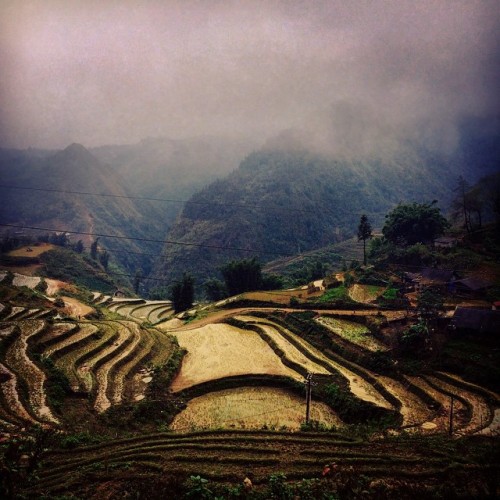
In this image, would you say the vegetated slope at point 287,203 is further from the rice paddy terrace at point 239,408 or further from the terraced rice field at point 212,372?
the rice paddy terrace at point 239,408

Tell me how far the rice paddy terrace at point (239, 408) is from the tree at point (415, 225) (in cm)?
2551

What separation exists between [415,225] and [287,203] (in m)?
86.9

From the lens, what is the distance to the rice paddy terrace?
13.4 meters

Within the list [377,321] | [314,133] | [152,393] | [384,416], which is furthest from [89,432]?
[314,133]

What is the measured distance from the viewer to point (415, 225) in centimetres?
5581

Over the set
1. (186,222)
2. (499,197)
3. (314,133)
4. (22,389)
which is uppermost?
(314,133)

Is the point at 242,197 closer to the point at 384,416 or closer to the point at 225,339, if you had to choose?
the point at 225,339

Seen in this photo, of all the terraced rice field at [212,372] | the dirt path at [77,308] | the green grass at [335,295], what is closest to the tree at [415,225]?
the green grass at [335,295]

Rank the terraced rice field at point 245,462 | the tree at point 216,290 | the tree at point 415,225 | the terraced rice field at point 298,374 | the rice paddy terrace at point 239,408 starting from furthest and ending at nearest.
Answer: the tree at point 216,290 → the tree at point 415,225 → the terraced rice field at point 298,374 → the rice paddy terrace at point 239,408 → the terraced rice field at point 245,462

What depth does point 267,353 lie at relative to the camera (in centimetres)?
3177

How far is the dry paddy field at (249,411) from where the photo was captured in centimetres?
2091

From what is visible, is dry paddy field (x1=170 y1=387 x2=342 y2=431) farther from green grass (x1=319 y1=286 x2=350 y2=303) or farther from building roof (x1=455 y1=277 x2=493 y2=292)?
building roof (x1=455 y1=277 x2=493 y2=292)

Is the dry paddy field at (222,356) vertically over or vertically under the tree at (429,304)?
under

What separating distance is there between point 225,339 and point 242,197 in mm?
114450
